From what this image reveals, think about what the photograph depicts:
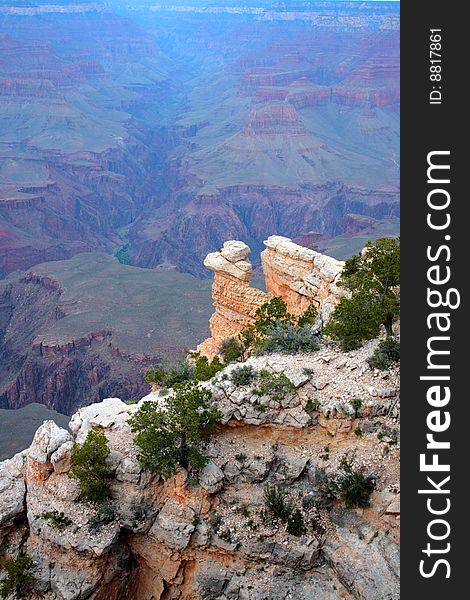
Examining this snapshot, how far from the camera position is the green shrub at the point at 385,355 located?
1736 cm

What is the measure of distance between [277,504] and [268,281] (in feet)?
60.1

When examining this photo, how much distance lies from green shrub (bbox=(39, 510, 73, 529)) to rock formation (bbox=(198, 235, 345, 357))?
15.6 m

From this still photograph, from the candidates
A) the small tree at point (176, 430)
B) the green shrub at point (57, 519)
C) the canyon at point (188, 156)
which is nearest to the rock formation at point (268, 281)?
the small tree at point (176, 430)

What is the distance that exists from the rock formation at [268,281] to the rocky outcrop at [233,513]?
12.0 m

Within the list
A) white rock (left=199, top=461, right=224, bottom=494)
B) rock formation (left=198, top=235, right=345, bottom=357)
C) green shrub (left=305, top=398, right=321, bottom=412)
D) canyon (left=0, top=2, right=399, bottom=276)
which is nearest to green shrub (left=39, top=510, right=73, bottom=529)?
white rock (left=199, top=461, right=224, bottom=494)

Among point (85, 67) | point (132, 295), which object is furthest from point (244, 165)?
point (85, 67)

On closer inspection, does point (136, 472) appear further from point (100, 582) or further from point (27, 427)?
point (27, 427)

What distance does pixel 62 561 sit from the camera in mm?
16219

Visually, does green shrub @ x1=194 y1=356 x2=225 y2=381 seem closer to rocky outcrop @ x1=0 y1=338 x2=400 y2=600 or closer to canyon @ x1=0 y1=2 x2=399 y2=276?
rocky outcrop @ x1=0 y1=338 x2=400 y2=600

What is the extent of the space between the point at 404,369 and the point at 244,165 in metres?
122

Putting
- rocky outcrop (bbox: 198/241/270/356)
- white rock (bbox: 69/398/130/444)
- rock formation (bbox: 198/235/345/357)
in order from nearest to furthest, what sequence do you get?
white rock (bbox: 69/398/130/444)
rock formation (bbox: 198/235/345/357)
rocky outcrop (bbox: 198/241/270/356)

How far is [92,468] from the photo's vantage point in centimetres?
1650

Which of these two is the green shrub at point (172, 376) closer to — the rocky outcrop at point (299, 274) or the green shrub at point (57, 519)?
the green shrub at point (57, 519)

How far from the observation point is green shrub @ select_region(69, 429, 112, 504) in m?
16.4
